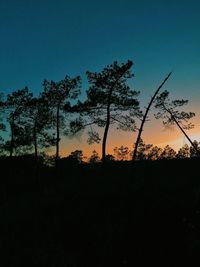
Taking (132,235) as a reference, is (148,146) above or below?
above

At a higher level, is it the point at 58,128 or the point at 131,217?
the point at 58,128

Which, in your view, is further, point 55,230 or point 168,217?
point 55,230

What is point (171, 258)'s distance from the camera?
11.1 m

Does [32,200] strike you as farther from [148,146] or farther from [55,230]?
[148,146]

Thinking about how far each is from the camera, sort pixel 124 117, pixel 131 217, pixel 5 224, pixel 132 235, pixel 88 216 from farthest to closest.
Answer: pixel 124 117 → pixel 5 224 → pixel 88 216 → pixel 131 217 → pixel 132 235

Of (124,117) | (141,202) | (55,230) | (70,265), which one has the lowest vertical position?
(70,265)

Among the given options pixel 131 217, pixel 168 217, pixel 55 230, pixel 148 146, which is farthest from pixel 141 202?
pixel 148 146

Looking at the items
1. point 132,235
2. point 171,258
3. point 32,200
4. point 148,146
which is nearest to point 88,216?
point 132,235

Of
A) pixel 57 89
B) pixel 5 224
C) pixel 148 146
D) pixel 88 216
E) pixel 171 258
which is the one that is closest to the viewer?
pixel 171 258

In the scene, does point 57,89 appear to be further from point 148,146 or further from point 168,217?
point 148,146

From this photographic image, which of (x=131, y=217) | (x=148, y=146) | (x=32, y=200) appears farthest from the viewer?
(x=148, y=146)

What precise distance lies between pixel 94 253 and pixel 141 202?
616 cm

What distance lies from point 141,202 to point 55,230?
497cm

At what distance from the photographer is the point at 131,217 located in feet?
51.0
